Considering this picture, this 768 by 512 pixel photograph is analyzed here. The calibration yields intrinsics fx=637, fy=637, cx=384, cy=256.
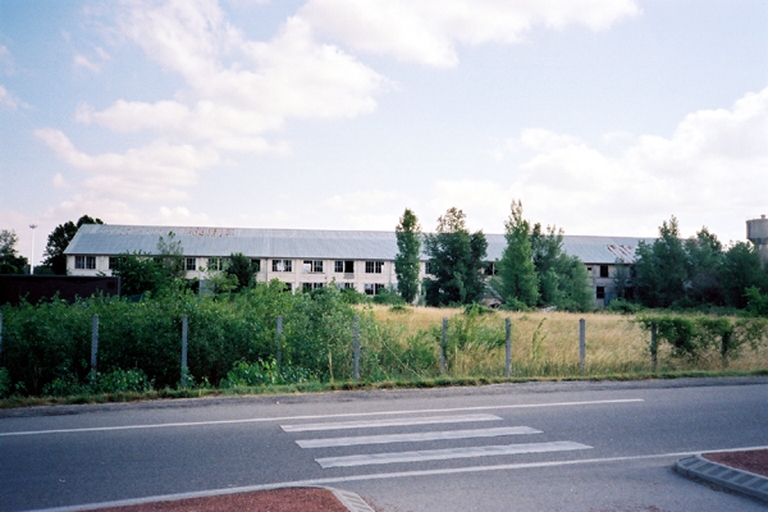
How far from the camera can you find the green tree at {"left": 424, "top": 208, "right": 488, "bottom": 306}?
65588 mm

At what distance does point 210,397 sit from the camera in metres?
11.6

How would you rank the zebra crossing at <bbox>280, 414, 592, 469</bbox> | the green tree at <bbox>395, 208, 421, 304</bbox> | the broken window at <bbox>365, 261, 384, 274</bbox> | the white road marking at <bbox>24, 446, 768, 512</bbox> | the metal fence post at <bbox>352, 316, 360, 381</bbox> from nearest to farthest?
1. the white road marking at <bbox>24, 446, 768, 512</bbox>
2. the zebra crossing at <bbox>280, 414, 592, 469</bbox>
3. the metal fence post at <bbox>352, 316, 360, 381</bbox>
4. the green tree at <bbox>395, 208, 421, 304</bbox>
5. the broken window at <bbox>365, 261, 384, 274</bbox>

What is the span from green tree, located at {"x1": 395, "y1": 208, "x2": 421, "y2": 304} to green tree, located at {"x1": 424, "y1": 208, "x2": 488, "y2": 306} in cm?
263

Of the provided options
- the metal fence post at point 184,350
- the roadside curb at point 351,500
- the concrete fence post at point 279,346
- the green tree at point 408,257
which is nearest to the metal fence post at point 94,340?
the metal fence post at point 184,350

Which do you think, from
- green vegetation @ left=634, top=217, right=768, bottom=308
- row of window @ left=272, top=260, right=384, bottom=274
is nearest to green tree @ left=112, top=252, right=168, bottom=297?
row of window @ left=272, top=260, right=384, bottom=274

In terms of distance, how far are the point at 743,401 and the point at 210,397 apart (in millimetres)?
9752

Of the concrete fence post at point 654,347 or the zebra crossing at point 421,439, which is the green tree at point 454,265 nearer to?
the concrete fence post at point 654,347

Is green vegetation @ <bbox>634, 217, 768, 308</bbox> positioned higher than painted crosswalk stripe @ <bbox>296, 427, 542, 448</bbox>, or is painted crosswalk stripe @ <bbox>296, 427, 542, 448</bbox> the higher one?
green vegetation @ <bbox>634, 217, 768, 308</bbox>

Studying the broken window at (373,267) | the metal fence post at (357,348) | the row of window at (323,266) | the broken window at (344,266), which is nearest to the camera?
the metal fence post at (357,348)

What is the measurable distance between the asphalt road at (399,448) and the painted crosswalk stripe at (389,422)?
0.06 m

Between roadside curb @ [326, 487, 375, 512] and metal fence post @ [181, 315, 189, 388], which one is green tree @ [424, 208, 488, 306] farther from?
roadside curb @ [326, 487, 375, 512]

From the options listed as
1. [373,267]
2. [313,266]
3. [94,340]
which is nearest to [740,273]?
[373,267]

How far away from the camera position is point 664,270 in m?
72.8

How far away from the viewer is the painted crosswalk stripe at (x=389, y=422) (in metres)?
9.00
